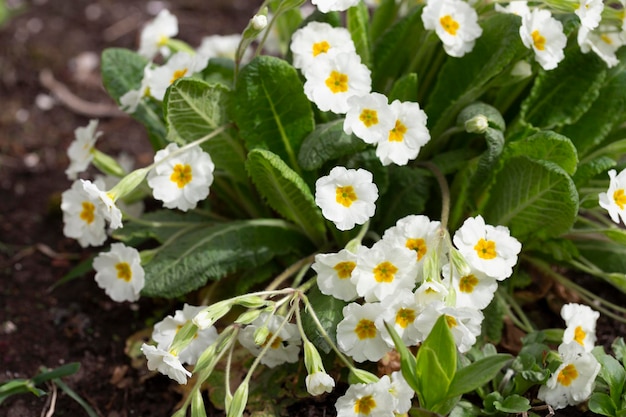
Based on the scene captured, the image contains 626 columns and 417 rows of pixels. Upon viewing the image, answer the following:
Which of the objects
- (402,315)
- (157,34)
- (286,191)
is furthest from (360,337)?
(157,34)

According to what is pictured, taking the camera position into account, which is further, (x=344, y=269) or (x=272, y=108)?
(x=272, y=108)

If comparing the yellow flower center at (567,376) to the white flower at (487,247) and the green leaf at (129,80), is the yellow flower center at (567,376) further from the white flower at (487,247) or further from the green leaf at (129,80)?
the green leaf at (129,80)

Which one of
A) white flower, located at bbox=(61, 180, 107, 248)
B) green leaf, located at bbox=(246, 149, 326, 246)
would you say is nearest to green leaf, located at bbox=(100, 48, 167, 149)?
white flower, located at bbox=(61, 180, 107, 248)

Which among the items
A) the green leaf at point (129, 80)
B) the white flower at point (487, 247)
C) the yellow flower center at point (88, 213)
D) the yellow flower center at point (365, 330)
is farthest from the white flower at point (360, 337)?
the green leaf at point (129, 80)

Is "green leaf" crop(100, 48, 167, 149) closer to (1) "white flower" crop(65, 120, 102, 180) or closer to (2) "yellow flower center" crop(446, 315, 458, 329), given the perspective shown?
(1) "white flower" crop(65, 120, 102, 180)

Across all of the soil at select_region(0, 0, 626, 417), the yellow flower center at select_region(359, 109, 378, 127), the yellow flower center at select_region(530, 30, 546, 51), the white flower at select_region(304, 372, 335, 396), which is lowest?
the soil at select_region(0, 0, 626, 417)

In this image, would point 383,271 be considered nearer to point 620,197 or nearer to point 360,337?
point 360,337
